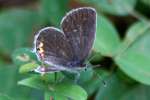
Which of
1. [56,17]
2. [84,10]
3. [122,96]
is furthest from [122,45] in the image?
[84,10]

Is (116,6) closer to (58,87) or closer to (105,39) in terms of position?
(105,39)

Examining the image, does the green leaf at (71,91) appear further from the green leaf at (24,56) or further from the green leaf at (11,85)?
the green leaf at (11,85)

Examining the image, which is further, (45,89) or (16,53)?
(16,53)

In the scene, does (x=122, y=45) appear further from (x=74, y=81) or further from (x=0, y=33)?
(x=0, y=33)

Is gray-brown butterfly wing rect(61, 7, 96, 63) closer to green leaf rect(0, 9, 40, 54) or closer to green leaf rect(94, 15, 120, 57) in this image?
green leaf rect(94, 15, 120, 57)

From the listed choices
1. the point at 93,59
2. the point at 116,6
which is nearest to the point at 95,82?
the point at 93,59

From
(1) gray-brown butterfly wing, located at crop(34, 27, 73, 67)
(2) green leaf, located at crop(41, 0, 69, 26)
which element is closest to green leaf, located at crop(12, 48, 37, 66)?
(1) gray-brown butterfly wing, located at crop(34, 27, 73, 67)

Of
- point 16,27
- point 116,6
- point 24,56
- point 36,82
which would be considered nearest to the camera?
point 36,82
